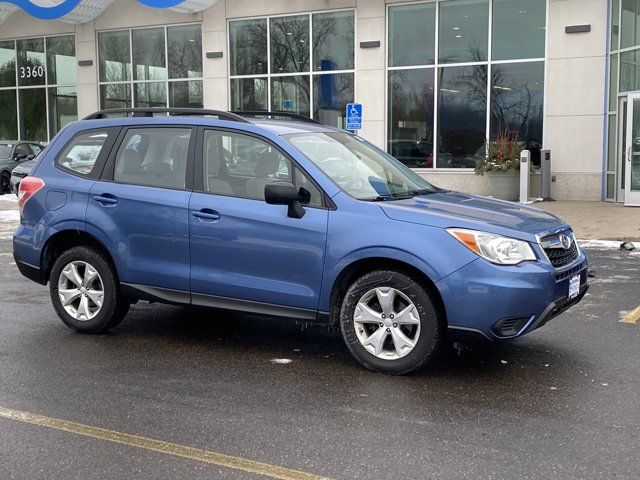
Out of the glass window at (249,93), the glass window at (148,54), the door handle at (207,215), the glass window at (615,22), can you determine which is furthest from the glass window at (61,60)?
the door handle at (207,215)

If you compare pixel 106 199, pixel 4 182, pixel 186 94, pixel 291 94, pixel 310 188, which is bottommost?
pixel 4 182

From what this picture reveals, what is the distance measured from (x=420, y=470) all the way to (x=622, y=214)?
13301mm

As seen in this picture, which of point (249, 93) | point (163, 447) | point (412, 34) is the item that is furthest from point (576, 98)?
point (163, 447)

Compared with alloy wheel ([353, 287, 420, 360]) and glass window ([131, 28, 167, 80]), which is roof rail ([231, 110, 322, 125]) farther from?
glass window ([131, 28, 167, 80])

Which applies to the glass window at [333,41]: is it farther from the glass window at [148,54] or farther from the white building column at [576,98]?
the white building column at [576,98]

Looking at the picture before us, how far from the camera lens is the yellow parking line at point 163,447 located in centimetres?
379

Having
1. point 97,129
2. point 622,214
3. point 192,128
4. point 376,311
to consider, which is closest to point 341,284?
point 376,311

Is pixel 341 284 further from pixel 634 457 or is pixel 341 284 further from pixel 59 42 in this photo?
pixel 59 42

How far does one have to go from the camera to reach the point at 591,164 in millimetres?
18797

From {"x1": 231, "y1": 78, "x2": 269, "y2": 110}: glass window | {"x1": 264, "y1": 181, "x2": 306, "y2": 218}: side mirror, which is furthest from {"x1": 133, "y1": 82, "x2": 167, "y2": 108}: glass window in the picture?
{"x1": 264, "y1": 181, "x2": 306, "y2": 218}: side mirror

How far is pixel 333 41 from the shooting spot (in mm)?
21797

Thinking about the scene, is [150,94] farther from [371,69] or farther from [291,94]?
[371,69]

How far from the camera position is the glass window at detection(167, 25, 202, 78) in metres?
23.8

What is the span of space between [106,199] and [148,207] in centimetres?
45
